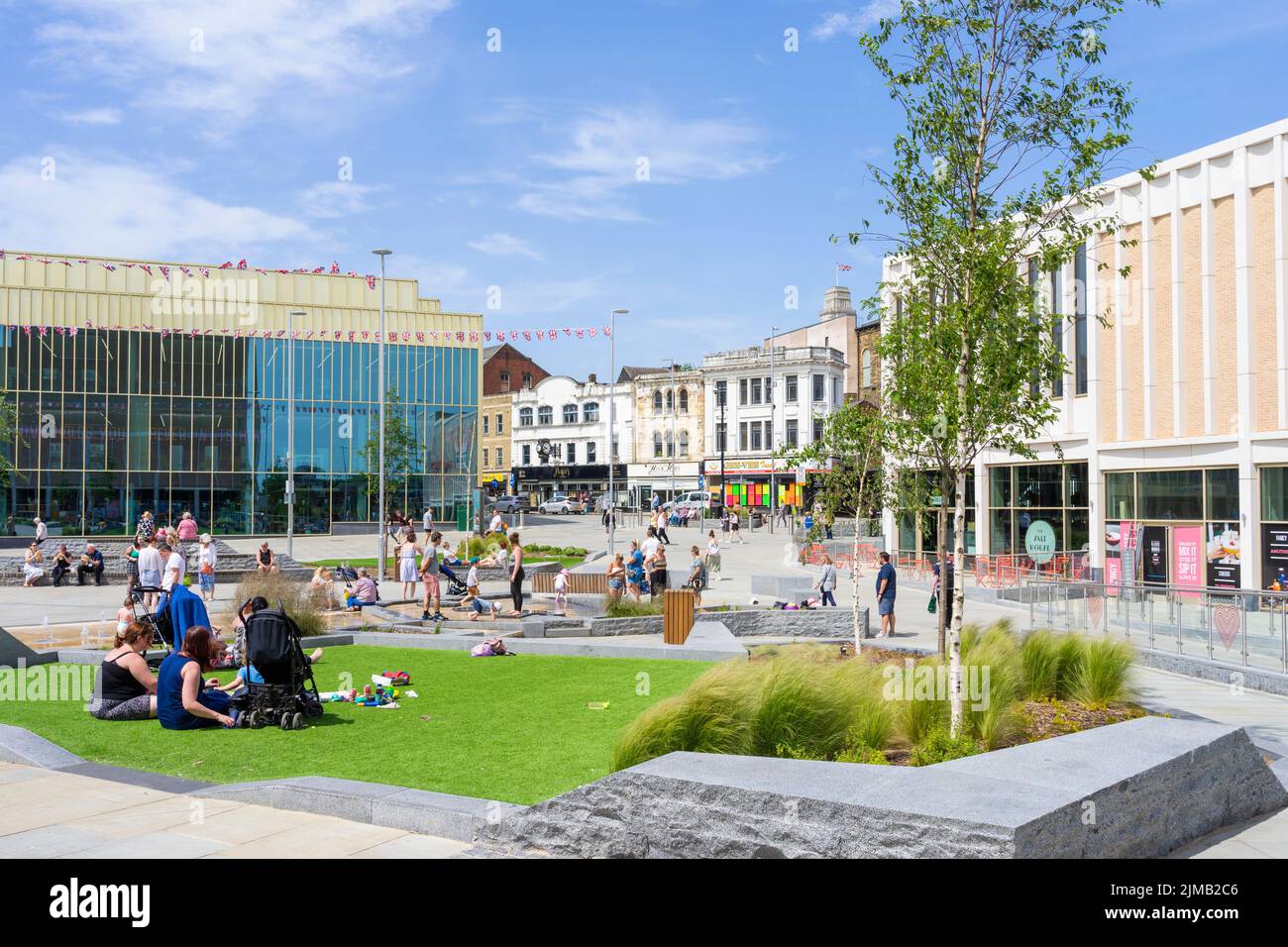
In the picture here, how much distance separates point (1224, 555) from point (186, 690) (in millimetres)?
23827

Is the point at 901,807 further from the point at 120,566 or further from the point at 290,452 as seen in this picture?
the point at 290,452

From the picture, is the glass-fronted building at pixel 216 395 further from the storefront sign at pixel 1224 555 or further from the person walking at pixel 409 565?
the storefront sign at pixel 1224 555

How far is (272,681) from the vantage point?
1044cm

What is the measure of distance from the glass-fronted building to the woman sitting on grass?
147ft

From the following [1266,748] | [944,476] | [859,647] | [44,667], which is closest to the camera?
[1266,748]

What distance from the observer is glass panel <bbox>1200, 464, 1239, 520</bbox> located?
2583 cm

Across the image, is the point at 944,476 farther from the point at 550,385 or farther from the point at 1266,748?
the point at 550,385

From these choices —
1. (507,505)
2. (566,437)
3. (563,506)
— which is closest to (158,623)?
(507,505)

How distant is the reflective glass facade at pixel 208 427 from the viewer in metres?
54.7
